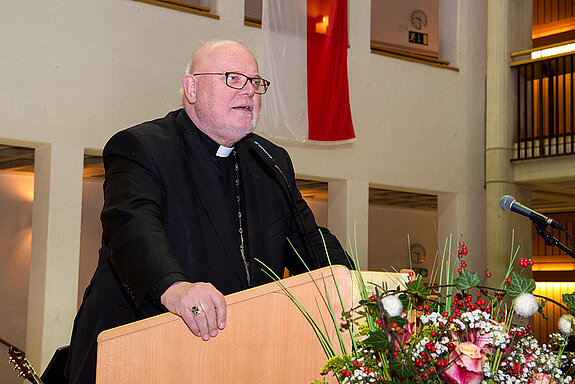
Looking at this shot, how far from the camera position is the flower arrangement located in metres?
1.24

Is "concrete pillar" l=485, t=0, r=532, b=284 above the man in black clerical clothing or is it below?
above

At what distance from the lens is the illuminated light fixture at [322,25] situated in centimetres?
817

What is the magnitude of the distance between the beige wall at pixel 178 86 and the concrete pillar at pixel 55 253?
0.07m

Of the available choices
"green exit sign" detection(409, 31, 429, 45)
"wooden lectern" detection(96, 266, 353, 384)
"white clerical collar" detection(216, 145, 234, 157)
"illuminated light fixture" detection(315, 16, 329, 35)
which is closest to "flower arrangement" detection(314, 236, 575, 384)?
"wooden lectern" detection(96, 266, 353, 384)

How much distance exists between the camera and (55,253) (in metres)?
6.88

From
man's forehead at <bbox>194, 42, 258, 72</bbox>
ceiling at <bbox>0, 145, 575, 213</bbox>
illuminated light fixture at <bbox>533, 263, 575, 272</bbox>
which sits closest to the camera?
man's forehead at <bbox>194, 42, 258, 72</bbox>

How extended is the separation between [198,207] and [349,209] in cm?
640

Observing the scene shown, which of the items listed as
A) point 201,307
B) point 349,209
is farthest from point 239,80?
point 349,209

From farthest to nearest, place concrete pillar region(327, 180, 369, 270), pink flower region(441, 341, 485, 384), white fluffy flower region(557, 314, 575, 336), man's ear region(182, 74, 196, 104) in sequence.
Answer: concrete pillar region(327, 180, 369, 270) < man's ear region(182, 74, 196, 104) < white fluffy flower region(557, 314, 575, 336) < pink flower region(441, 341, 485, 384)

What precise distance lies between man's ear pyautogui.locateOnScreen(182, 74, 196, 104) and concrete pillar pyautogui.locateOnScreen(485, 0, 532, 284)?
726cm

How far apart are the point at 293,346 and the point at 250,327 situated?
9cm

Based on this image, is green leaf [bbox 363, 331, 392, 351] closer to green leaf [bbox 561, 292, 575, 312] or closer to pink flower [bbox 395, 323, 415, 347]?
pink flower [bbox 395, 323, 415, 347]

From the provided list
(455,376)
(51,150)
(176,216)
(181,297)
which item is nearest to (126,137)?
(176,216)

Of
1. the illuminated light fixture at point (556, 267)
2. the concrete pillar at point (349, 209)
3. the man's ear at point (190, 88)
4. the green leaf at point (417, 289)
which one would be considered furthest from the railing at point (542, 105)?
the green leaf at point (417, 289)
